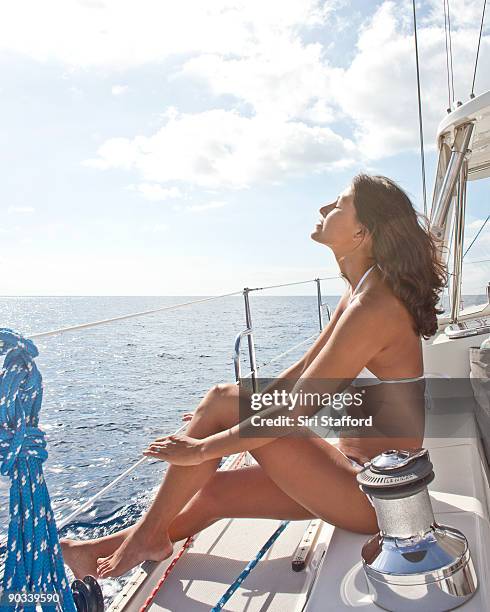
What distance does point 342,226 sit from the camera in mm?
1458

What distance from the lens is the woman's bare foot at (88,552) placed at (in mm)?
1391

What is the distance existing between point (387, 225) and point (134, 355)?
1418 cm

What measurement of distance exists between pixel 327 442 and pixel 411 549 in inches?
19.3

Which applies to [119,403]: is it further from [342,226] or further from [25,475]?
[25,475]

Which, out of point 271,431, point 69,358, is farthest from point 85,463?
point 69,358

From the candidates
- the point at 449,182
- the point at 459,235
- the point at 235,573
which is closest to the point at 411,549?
the point at 235,573

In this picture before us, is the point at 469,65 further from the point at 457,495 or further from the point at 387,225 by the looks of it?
the point at 457,495

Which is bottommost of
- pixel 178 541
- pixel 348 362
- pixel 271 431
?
pixel 178 541

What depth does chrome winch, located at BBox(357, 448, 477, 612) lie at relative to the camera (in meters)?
0.83

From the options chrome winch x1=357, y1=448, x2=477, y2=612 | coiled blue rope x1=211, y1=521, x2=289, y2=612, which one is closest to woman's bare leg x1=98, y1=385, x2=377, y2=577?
coiled blue rope x1=211, y1=521, x2=289, y2=612

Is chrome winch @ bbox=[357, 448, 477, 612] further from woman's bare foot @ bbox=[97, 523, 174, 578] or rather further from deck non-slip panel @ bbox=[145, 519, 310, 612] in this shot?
woman's bare foot @ bbox=[97, 523, 174, 578]

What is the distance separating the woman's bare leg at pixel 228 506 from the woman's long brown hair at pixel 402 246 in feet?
1.70

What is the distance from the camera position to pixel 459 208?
81.3 inches

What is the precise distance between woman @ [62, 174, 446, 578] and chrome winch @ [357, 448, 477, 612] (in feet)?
1.09
